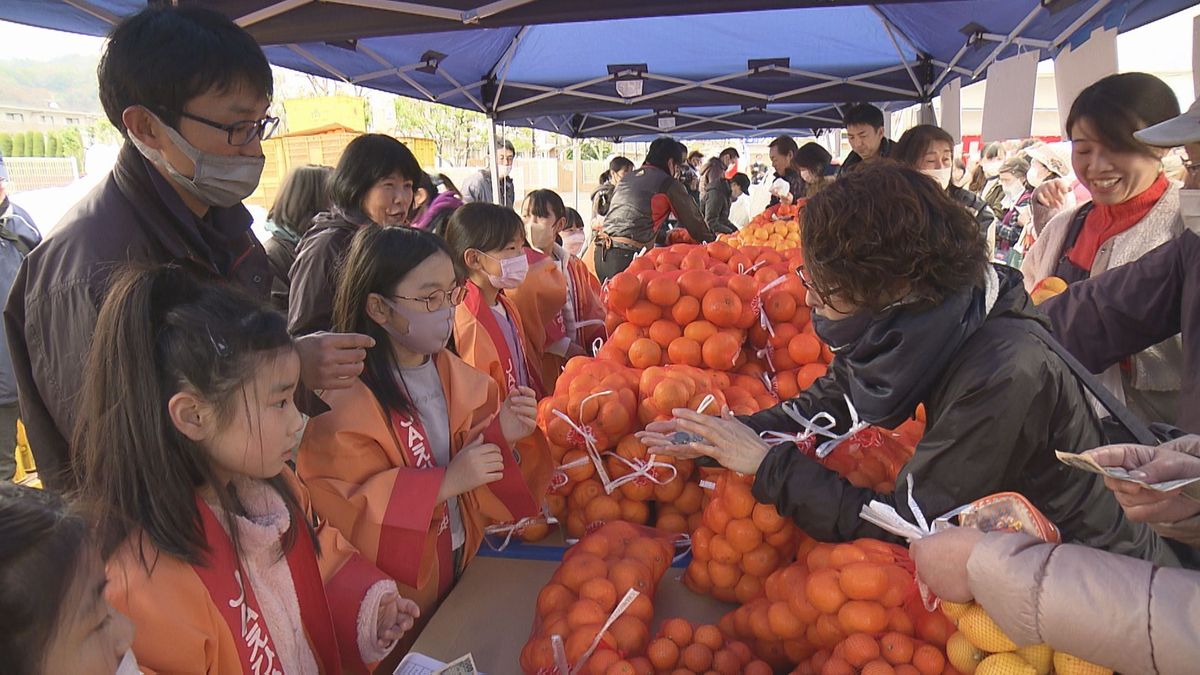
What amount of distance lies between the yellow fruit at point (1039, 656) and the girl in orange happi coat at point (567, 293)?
2.49 m

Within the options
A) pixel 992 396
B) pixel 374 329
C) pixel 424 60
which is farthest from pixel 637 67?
pixel 992 396

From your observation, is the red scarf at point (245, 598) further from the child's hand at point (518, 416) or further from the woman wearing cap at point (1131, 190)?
the woman wearing cap at point (1131, 190)

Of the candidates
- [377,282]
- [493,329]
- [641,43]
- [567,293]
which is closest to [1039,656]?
[377,282]

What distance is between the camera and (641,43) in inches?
278

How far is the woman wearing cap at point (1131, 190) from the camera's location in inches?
89.0

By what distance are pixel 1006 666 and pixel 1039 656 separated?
0.18 ft

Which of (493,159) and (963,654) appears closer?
(963,654)

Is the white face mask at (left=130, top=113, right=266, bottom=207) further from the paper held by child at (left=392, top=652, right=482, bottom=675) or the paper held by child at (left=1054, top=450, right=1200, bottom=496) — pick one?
the paper held by child at (left=1054, top=450, right=1200, bottom=496)

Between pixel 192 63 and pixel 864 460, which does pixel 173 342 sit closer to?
pixel 192 63

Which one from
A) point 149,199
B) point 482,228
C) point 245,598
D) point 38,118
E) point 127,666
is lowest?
point 245,598

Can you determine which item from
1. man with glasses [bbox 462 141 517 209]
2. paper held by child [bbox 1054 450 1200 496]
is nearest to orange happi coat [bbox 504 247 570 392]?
paper held by child [bbox 1054 450 1200 496]

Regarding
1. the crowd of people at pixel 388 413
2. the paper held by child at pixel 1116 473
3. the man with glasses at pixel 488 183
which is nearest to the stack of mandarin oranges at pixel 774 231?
the crowd of people at pixel 388 413

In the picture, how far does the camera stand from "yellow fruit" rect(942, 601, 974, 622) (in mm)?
1070

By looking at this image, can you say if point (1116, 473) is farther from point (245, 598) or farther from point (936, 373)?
point (245, 598)
